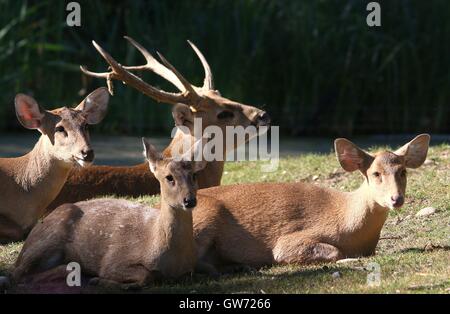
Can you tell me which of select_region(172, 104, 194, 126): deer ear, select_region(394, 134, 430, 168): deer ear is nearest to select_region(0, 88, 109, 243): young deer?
select_region(172, 104, 194, 126): deer ear

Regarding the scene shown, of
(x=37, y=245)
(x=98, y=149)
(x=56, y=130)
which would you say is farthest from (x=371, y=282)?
(x=98, y=149)

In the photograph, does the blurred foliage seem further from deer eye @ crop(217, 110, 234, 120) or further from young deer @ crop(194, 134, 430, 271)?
young deer @ crop(194, 134, 430, 271)

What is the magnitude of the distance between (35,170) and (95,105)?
2.49 ft

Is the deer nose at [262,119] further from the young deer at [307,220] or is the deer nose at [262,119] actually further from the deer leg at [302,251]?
the deer leg at [302,251]

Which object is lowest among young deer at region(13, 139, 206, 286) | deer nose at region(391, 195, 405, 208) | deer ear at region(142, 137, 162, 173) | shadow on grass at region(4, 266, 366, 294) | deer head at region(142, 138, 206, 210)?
shadow on grass at region(4, 266, 366, 294)

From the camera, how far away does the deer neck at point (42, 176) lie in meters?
9.25

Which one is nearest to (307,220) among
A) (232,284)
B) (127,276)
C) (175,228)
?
(232,284)

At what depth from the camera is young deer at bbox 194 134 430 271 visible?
814cm

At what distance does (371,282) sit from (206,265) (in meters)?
1.27

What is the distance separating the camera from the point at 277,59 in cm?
1592

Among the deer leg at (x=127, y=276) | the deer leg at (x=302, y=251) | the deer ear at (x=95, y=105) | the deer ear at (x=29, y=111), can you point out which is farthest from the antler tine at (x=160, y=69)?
the deer leg at (x=127, y=276)

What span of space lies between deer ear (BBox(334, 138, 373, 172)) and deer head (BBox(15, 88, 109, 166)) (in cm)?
190

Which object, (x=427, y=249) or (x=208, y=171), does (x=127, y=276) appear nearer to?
(x=427, y=249)

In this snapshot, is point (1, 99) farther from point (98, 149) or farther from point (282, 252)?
point (282, 252)
